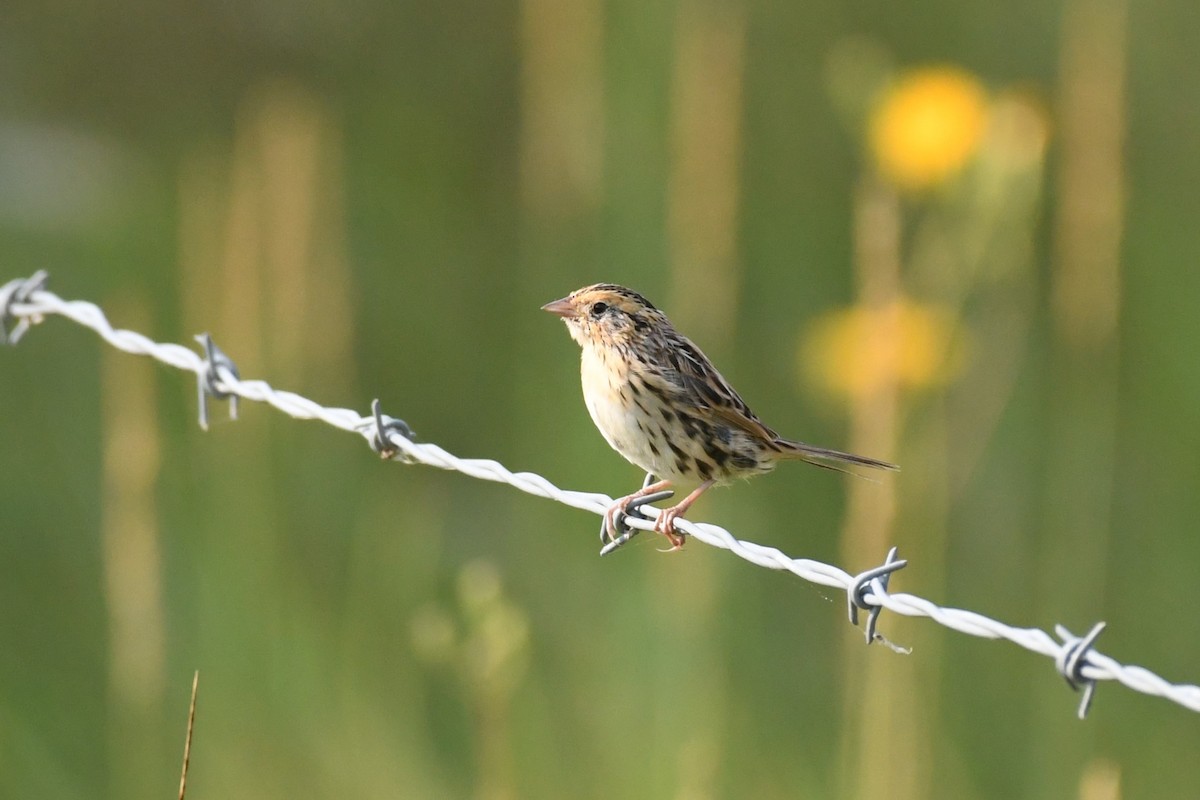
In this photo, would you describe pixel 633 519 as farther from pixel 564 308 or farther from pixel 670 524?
pixel 564 308

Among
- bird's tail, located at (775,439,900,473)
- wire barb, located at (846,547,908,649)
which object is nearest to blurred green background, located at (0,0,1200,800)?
bird's tail, located at (775,439,900,473)

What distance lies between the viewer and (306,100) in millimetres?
7773

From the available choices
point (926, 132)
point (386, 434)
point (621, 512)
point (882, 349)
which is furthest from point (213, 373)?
point (926, 132)

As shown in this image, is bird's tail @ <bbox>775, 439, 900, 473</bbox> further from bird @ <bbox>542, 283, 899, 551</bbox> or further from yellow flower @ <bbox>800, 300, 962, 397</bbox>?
yellow flower @ <bbox>800, 300, 962, 397</bbox>

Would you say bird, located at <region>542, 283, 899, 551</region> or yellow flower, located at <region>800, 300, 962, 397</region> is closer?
bird, located at <region>542, 283, 899, 551</region>

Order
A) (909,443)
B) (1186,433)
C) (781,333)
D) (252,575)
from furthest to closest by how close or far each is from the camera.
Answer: (781,333), (1186,433), (909,443), (252,575)

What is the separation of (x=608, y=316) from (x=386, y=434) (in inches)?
31.0

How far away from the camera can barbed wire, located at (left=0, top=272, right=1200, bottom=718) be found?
7.63 ft

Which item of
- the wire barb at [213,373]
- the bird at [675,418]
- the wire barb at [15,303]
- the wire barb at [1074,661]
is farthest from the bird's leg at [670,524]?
the wire barb at [15,303]

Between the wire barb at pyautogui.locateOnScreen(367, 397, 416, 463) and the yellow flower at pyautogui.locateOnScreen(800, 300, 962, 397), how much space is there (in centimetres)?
106

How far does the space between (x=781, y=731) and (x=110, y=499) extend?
1.90 meters

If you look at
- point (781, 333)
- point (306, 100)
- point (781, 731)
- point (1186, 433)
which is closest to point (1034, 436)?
point (1186, 433)

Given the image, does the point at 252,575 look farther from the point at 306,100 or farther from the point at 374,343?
the point at 306,100

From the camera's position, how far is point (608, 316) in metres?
4.06
